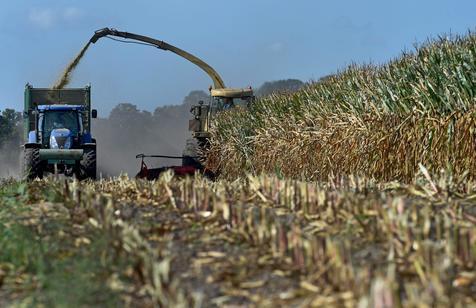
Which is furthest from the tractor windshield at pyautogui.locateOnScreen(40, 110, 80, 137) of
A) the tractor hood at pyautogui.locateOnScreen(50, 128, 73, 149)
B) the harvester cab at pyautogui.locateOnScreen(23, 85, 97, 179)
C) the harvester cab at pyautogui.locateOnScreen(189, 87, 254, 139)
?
the harvester cab at pyautogui.locateOnScreen(189, 87, 254, 139)

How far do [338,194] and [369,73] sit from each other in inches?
346

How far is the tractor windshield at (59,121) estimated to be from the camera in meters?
16.7

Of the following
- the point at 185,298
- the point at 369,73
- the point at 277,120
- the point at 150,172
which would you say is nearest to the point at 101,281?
the point at 185,298

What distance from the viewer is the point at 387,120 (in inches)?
422

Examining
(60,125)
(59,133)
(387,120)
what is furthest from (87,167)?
(387,120)

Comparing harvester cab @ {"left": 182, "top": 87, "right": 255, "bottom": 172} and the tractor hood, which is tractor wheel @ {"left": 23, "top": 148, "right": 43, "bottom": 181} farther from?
harvester cab @ {"left": 182, "top": 87, "right": 255, "bottom": 172}

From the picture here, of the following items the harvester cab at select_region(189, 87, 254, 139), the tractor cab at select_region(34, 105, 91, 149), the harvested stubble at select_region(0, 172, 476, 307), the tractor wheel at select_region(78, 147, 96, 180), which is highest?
the harvester cab at select_region(189, 87, 254, 139)

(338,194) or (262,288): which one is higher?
(338,194)

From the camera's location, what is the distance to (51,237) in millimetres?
3861

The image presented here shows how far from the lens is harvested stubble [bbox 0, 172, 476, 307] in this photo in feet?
9.23

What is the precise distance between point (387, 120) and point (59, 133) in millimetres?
8350

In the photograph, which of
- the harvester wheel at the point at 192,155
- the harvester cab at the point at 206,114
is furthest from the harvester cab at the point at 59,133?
the harvester cab at the point at 206,114

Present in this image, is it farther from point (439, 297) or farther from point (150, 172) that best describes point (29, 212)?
point (150, 172)

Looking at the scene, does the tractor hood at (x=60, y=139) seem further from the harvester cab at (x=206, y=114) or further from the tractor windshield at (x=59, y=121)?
the harvester cab at (x=206, y=114)
